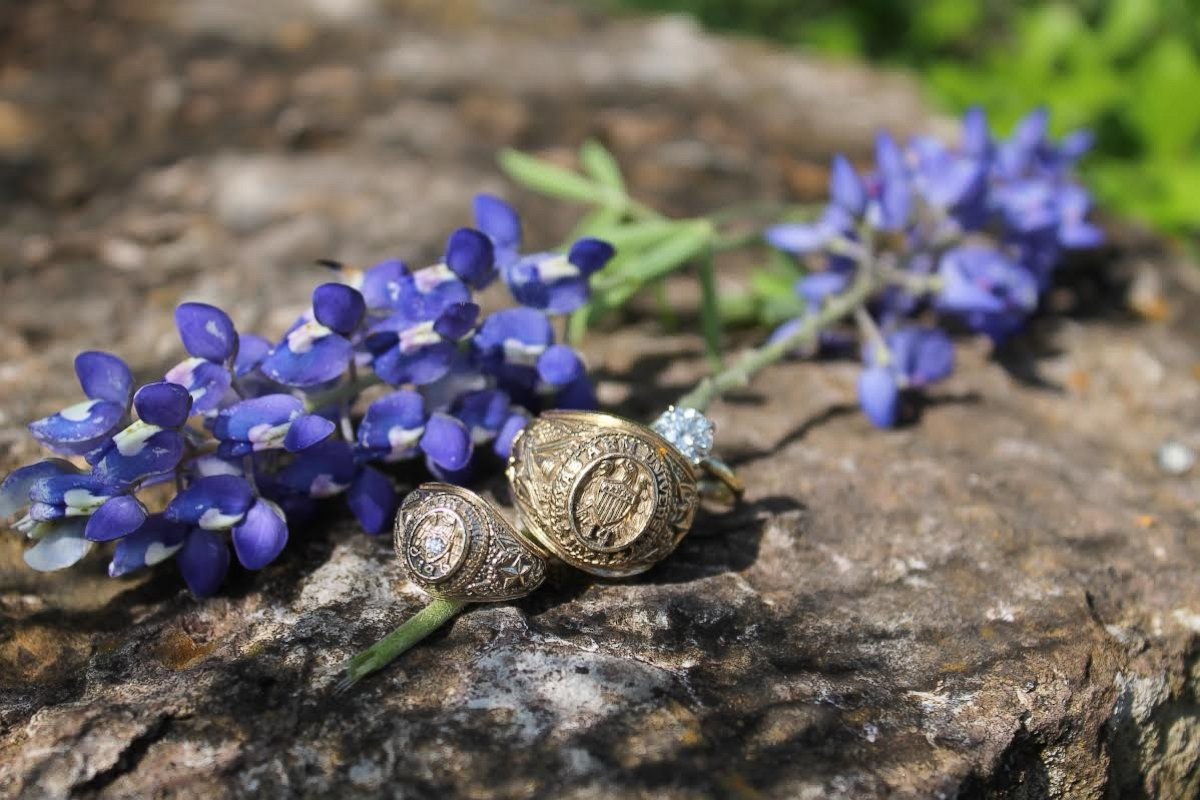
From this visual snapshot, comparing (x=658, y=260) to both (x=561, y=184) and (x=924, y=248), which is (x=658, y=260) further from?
(x=924, y=248)

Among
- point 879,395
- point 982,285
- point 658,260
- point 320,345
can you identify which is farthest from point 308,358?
point 982,285

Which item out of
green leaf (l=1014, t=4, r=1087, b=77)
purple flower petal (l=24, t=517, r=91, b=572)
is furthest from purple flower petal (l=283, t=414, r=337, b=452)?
green leaf (l=1014, t=4, r=1087, b=77)

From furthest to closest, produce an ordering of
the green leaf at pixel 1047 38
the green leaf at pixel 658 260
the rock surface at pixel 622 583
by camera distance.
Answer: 1. the green leaf at pixel 1047 38
2. the green leaf at pixel 658 260
3. the rock surface at pixel 622 583

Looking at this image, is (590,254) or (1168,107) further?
(1168,107)

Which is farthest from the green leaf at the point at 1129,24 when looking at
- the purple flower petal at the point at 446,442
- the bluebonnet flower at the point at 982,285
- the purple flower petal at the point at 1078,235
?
the purple flower petal at the point at 446,442

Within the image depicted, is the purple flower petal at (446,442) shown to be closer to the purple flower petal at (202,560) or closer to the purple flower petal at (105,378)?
the purple flower petal at (202,560)

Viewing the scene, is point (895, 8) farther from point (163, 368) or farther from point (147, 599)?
point (147, 599)

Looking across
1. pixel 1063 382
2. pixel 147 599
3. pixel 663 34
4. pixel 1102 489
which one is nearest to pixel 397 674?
pixel 147 599

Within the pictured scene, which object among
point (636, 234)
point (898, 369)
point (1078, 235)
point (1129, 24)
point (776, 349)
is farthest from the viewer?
point (1129, 24)
